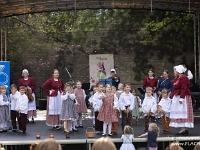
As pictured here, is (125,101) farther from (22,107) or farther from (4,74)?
(4,74)

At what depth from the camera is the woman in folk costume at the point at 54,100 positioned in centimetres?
972

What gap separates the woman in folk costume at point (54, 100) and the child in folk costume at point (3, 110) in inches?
37.7

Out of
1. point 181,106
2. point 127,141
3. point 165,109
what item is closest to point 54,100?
point 165,109

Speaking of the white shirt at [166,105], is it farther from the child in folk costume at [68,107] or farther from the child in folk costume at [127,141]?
the child in folk costume at [68,107]

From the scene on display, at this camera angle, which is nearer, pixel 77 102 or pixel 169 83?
pixel 77 102

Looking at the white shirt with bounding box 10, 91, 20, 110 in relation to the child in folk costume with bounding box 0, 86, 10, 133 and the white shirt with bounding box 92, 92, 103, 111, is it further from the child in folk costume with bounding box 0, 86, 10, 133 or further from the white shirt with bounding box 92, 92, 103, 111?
the white shirt with bounding box 92, 92, 103, 111

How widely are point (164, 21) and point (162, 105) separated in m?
8.82

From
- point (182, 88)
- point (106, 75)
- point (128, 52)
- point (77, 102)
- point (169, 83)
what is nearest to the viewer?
point (182, 88)

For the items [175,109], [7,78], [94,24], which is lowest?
[175,109]

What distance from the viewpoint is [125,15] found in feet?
57.2

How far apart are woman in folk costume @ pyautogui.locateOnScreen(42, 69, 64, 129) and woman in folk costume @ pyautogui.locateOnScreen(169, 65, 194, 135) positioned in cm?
273

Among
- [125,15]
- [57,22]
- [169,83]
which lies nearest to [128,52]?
[125,15]

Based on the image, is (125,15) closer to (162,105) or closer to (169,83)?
(169,83)

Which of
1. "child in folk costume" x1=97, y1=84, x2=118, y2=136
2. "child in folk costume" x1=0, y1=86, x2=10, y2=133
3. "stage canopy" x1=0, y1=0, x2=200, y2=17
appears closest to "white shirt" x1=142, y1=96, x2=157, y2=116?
"child in folk costume" x1=97, y1=84, x2=118, y2=136
